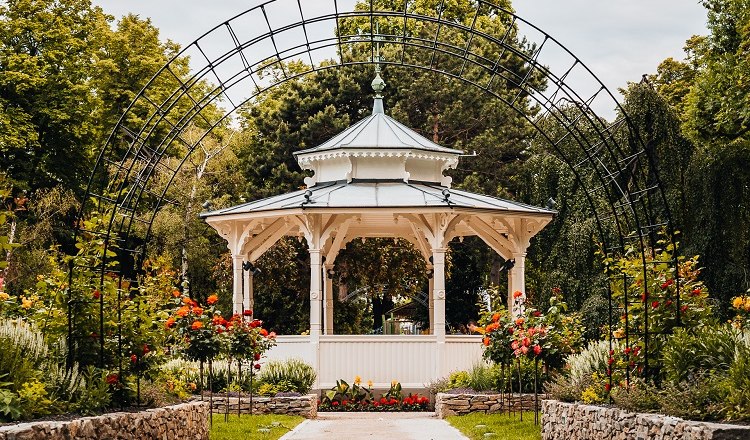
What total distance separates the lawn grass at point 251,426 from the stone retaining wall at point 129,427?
23.2 inches

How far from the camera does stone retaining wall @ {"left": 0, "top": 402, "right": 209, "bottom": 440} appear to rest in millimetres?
8695

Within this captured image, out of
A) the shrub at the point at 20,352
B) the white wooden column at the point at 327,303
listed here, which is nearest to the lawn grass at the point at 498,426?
the shrub at the point at 20,352

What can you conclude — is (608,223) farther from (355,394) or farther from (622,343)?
(622,343)

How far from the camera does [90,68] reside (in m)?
37.9

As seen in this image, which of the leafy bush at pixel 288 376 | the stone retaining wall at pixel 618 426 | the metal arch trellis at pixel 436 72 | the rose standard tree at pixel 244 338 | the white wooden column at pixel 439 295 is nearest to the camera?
the stone retaining wall at pixel 618 426

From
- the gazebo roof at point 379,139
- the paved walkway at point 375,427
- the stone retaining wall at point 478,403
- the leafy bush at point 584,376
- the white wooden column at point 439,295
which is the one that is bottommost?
the paved walkway at point 375,427

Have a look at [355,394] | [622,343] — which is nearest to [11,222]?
[355,394]

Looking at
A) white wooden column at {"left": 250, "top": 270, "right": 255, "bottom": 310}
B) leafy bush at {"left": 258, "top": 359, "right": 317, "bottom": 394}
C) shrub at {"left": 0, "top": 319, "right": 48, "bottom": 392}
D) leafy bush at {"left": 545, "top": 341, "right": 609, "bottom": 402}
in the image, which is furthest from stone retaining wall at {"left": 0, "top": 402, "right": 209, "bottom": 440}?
white wooden column at {"left": 250, "top": 270, "right": 255, "bottom": 310}

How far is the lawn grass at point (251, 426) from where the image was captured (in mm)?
15055

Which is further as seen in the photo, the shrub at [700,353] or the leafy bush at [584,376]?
the leafy bush at [584,376]

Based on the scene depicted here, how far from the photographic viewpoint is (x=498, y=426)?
16.3 m

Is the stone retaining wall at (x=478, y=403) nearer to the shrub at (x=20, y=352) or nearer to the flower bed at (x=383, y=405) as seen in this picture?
the flower bed at (x=383, y=405)

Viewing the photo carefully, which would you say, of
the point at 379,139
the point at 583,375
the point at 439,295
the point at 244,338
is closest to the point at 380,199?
the point at 439,295

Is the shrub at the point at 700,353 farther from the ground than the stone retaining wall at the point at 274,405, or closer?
farther from the ground
